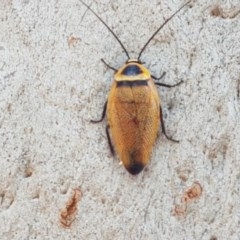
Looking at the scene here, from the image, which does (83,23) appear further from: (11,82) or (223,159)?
(223,159)

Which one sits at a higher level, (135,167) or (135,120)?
(135,120)

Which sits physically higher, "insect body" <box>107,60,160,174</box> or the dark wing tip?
"insect body" <box>107,60,160,174</box>

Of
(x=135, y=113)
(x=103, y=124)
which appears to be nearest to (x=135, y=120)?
(x=135, y=113)

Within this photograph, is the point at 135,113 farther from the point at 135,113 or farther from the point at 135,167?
the point at 135,167

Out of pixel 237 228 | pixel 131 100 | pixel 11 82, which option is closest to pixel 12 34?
pixel 11 82
